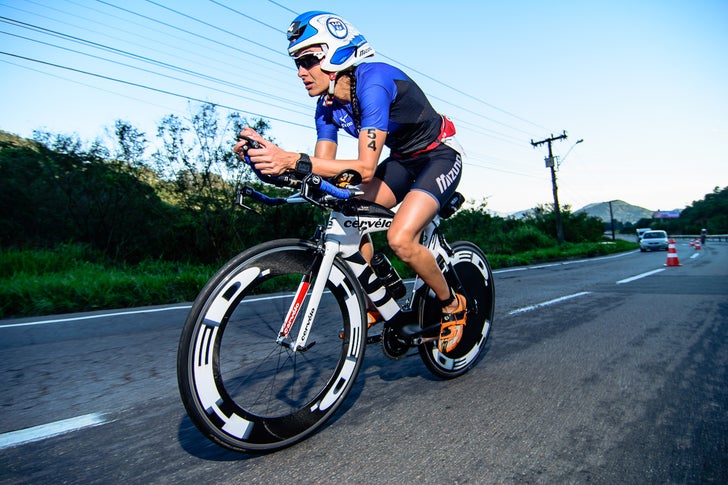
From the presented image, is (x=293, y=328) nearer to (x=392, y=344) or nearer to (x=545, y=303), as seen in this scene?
(x=392, y=344)

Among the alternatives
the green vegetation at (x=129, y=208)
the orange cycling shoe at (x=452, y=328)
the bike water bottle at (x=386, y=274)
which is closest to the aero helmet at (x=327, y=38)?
the bike water bottle at (x=386, y=274)

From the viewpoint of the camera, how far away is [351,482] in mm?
1511

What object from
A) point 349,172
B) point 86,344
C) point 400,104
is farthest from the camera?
point 86,344

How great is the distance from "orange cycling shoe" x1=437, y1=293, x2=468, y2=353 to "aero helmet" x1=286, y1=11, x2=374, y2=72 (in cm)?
160

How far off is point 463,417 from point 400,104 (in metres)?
1.72

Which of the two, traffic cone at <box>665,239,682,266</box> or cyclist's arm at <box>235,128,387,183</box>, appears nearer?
cyclist's arm at <box>235,128,387,183</box>

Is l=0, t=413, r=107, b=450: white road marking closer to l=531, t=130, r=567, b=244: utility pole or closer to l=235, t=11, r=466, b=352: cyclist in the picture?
l=235, t=11, r=466, b=352: cyclist

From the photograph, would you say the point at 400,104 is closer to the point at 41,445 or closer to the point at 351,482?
the point at 351,482

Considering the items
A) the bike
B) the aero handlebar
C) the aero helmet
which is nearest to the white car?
the bike

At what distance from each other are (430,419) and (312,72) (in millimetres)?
1886

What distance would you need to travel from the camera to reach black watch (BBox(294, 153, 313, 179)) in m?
1.71

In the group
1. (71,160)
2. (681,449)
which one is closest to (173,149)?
(71,160)

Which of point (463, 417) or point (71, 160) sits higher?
point (71, 160)

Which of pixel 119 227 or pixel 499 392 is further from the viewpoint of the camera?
pixel 119 227
